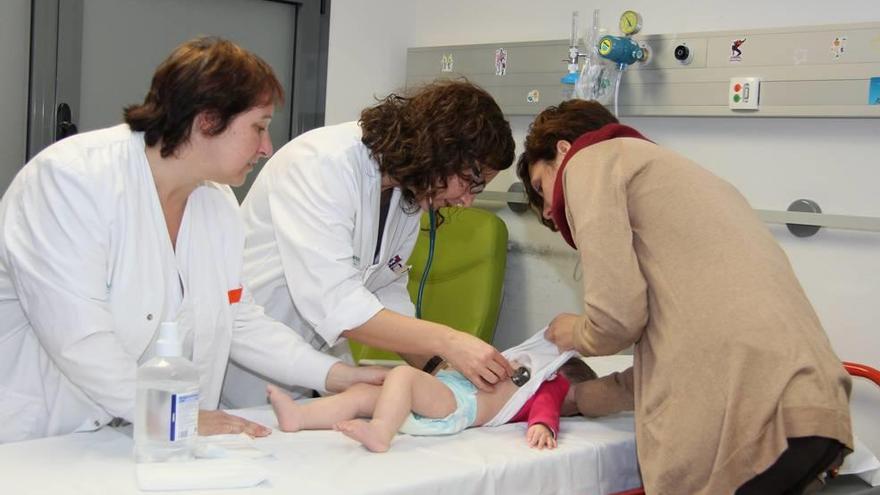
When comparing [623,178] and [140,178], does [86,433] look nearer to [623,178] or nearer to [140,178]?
[140,178]

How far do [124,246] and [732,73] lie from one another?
7.19 ft

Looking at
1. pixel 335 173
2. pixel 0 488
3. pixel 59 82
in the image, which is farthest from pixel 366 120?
pixel 59 82

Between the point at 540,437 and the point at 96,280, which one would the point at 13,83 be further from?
the point at 540,437

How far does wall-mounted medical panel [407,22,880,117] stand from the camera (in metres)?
3.08

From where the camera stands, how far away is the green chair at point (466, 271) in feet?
13.3

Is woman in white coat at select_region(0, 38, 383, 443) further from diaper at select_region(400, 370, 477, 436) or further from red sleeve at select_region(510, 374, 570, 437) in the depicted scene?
red sleeve at select_region(510, 374, 570, 437)

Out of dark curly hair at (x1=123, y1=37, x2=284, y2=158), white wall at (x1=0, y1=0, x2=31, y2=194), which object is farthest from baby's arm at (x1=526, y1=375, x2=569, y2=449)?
white wall at (x1=0, y1=0, x2=31, y2=194)

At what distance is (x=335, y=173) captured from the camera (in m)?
2.56

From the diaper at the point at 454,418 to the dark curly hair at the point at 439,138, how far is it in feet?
1.60

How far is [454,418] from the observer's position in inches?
93.1

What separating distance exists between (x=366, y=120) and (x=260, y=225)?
398mm

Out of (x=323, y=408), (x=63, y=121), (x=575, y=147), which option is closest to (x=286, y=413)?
(x=323, y=408)

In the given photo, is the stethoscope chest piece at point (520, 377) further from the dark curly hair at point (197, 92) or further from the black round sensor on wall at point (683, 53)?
the black round sensor on wall at point (683, 53)

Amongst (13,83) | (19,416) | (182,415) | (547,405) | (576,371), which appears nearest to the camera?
(182,415)
